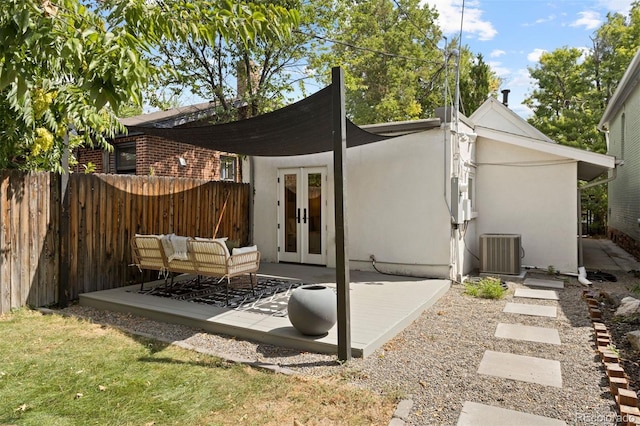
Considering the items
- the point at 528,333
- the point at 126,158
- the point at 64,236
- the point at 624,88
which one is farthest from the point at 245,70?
the point at 624,88

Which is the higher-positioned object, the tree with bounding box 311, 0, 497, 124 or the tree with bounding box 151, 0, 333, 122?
the tree with bounding box 311, 0, 497, 124

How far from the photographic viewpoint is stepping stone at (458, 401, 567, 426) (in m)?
2.76

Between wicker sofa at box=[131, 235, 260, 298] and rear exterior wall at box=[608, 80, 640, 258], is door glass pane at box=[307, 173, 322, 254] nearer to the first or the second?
wicker sofa at box=[131, 235, 260, 298]

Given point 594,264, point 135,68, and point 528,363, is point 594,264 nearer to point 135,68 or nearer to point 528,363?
Result: point 528,363

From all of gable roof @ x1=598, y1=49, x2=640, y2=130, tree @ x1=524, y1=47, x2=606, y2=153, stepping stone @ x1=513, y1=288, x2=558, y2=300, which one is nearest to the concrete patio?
stepping stone @ x1=513, y1=288, x2=558, y2=300

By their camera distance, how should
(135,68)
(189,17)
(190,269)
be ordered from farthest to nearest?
(190,269), (189,17), (135,68)

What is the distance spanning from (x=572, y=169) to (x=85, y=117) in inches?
349

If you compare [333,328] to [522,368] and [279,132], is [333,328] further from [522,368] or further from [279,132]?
[279,132]

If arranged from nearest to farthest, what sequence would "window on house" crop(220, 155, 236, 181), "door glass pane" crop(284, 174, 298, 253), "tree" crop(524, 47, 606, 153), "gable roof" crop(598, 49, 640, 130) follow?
1. "door glass pane" crop(284, 174, 298, 253)
2. "gable roof" crop(598, 49, 640, 130)
3. "window on house" crop(220, 155, 236, 181)
4. "tree" crop(524, 47, 606, 153)

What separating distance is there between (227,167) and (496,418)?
12048mm

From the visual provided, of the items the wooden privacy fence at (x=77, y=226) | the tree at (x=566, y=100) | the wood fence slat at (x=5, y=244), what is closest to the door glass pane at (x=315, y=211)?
the wooden privacy fence at (x=77, y=226)

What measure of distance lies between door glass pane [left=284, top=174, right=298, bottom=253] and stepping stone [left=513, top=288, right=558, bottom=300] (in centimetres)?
455

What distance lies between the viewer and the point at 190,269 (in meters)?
5.99

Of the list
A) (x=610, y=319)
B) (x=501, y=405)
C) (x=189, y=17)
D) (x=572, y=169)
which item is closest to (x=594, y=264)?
(x=572, y=169)
